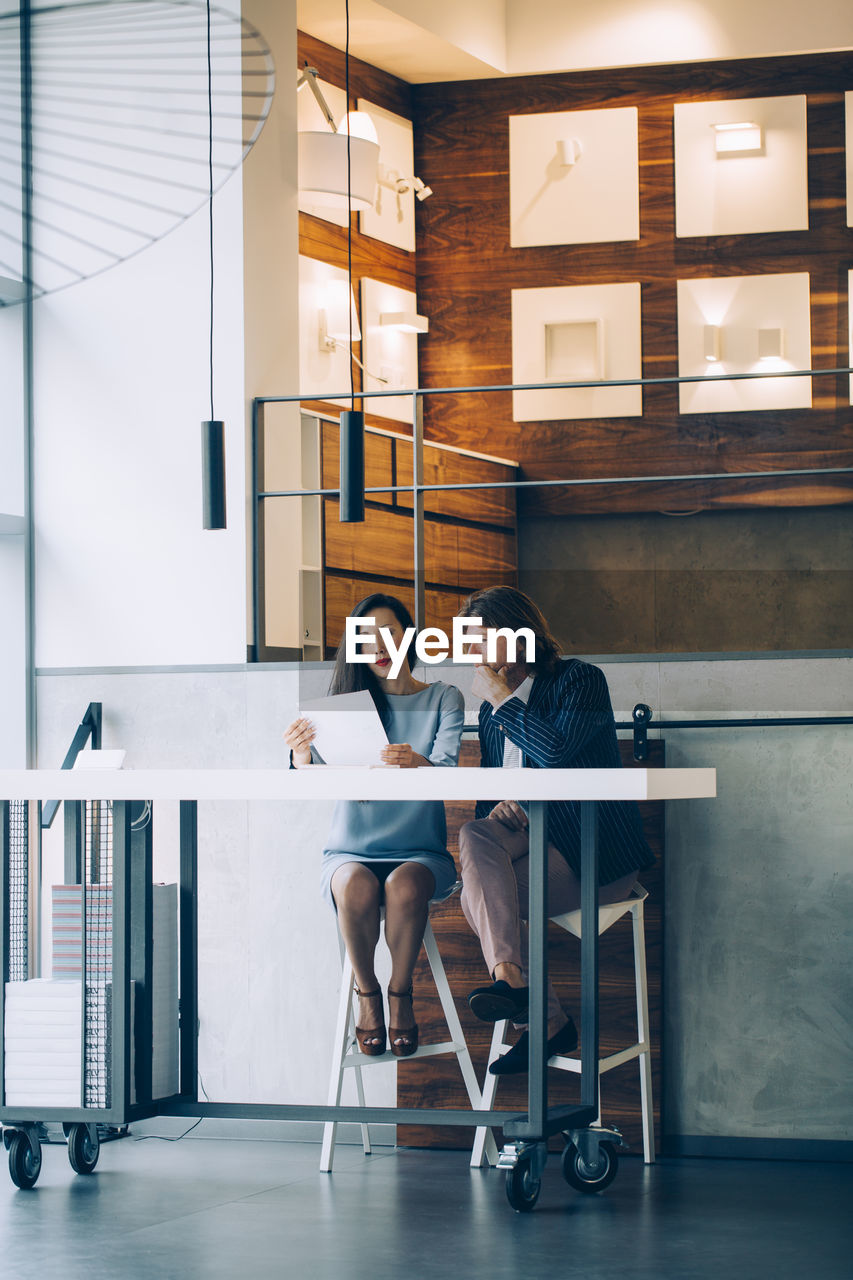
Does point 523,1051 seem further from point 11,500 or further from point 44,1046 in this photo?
point 11,500

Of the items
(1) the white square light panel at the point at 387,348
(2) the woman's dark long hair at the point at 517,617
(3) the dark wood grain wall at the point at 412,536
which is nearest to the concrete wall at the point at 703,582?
(3) the dark wood grain wall at the point at 412,536

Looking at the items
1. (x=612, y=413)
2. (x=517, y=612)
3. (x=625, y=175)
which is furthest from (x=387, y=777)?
(x=625, y=175)

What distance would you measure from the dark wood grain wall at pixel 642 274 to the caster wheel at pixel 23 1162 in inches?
153

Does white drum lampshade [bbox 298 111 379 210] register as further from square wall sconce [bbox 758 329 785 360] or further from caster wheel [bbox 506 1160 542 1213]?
caster wheel [bbox 506 1160 542 1213]

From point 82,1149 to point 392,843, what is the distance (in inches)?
37.5

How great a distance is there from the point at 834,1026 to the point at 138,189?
9.27 feet

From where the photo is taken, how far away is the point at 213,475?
3.50m

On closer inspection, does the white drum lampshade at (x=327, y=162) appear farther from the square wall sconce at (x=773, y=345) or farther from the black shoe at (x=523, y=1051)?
the black shoe at (x=523, y=1051)

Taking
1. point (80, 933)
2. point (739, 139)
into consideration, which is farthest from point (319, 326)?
point (80, 933)

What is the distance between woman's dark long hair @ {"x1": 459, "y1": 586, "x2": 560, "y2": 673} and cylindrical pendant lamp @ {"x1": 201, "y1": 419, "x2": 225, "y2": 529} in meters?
0.63

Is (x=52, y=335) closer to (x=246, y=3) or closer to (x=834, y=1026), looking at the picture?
(x=246, y=3)

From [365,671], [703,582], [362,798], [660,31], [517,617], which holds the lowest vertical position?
A: [362,798]

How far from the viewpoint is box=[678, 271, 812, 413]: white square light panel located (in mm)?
6270

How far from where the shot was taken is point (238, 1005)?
4031 mm
